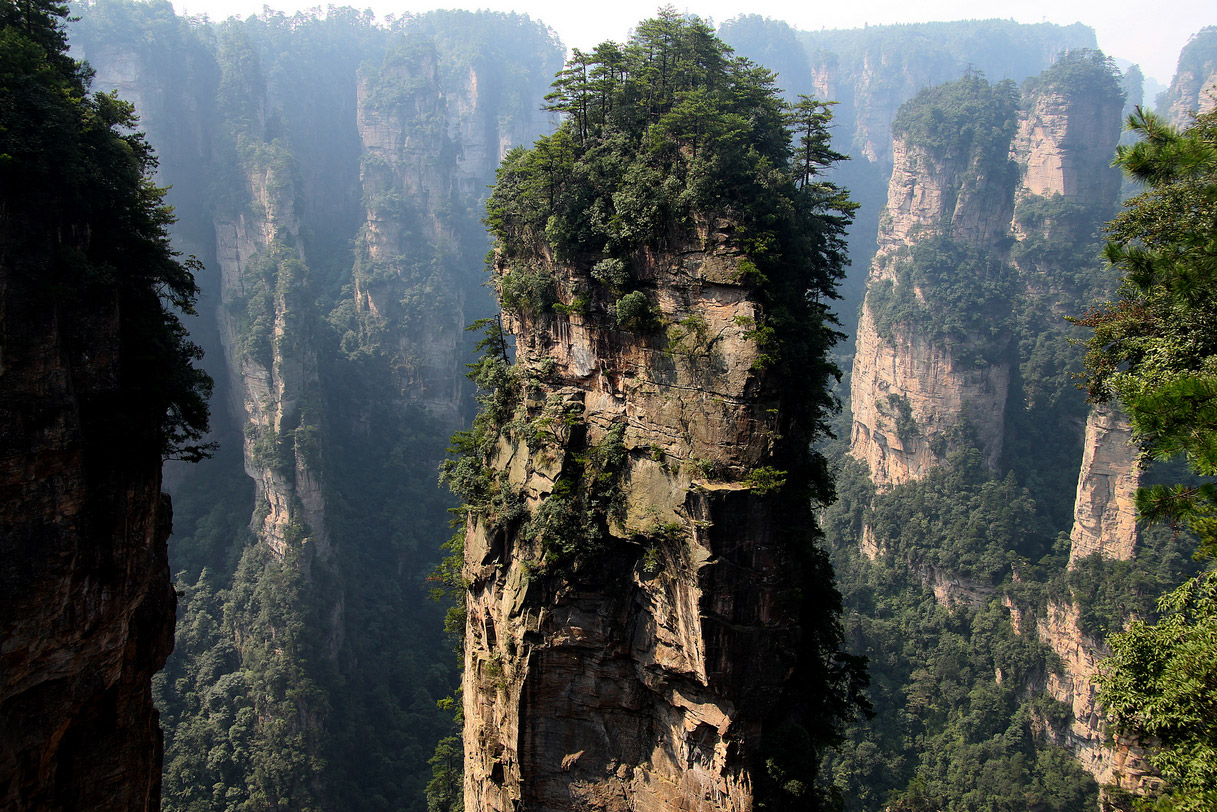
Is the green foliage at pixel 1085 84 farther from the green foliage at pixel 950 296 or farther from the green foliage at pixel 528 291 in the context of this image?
the green foliage at pixel 528 291

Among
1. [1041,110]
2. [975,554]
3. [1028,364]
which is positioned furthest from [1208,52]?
[975,554]

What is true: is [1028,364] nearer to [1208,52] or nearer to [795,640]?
[795,640]

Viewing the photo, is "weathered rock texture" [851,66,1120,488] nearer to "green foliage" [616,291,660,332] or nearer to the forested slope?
the forested slope

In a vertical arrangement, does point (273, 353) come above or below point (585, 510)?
above

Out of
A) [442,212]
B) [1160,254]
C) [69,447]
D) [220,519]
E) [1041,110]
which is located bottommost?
[220,519]

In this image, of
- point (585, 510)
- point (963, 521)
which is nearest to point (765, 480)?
point (585, 510)

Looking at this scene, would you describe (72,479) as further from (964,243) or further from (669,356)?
(964,243)
